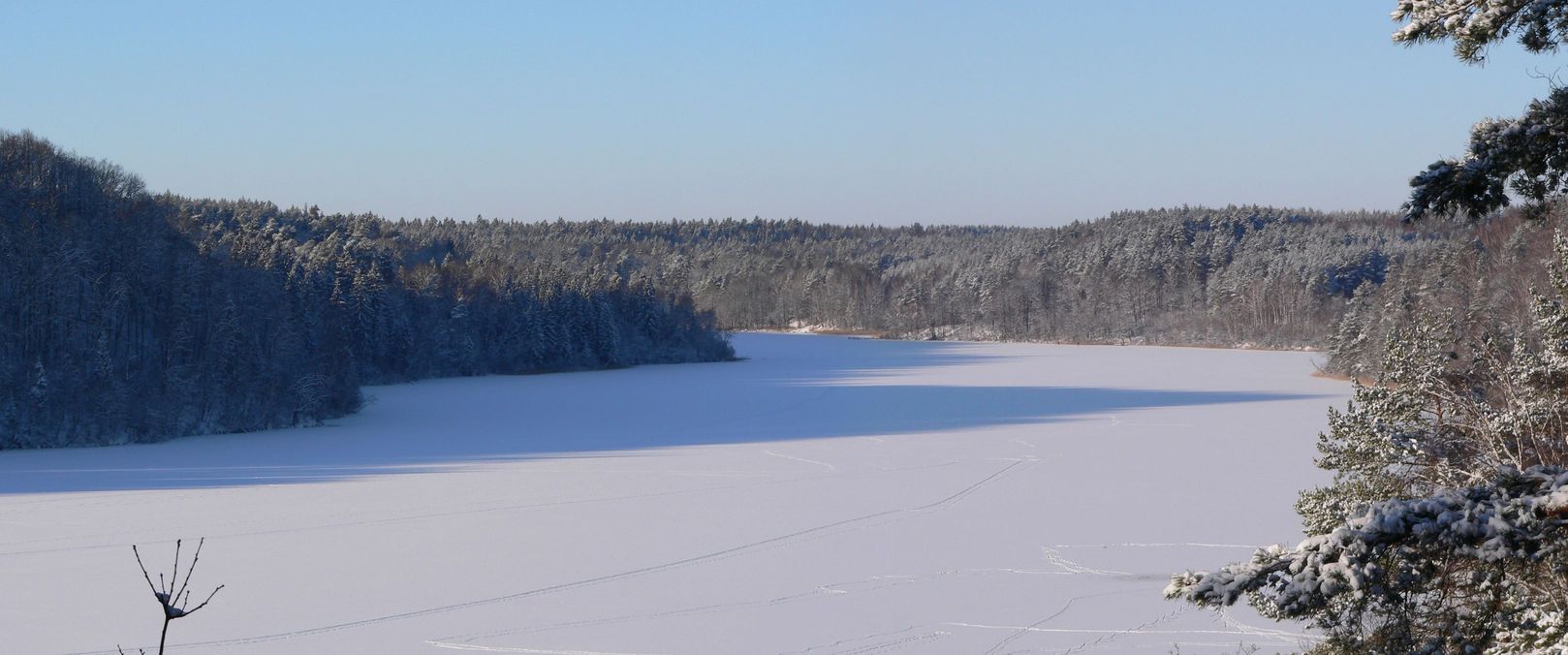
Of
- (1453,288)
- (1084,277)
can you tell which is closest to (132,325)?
(1453,288)

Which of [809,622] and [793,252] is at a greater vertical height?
[793,252]

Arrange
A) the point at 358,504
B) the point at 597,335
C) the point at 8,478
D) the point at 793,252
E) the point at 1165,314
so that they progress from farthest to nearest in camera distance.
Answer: the point at 793,252
the point at 1165,314
the point at 597,335
the point at 8,478
the point at 358,504

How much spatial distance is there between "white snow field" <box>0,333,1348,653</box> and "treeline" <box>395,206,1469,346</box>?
4495cm

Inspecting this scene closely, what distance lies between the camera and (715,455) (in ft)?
75.2

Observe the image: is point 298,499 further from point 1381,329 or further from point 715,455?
point 1381,329

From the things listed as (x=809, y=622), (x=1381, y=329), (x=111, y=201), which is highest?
(x=111, y=201)

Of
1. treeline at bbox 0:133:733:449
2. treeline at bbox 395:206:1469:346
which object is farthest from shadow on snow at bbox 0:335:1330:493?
treeline at bbox 395:206:1469:346

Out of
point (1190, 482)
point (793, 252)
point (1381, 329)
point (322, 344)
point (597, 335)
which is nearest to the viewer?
point (1190, 482)

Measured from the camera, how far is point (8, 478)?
20422 millimetres

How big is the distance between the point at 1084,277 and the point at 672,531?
9551cm

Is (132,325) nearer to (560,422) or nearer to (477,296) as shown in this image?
(560,422)

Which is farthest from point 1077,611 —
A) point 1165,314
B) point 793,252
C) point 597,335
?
point 793,252

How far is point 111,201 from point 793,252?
12744 cm

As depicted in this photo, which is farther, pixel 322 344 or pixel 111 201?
pixel 322 344
